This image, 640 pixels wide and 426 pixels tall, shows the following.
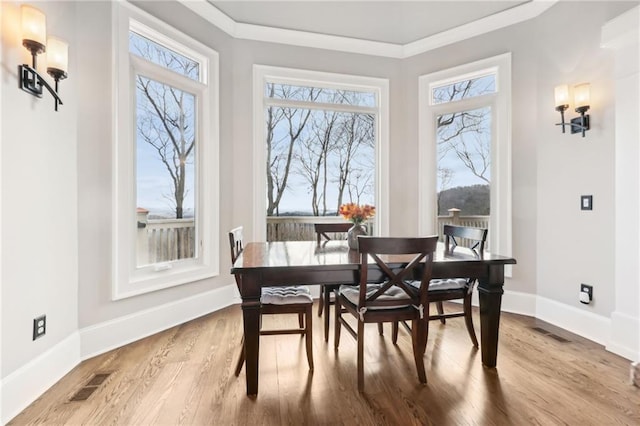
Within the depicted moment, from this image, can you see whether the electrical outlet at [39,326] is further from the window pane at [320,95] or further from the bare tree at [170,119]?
the window pane at [320,95]

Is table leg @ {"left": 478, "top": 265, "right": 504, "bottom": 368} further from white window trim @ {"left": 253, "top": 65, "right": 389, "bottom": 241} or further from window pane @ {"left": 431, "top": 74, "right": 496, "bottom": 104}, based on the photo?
window pane @ {"left": 431, "top": 74, "right": 496, "bottom": 104}

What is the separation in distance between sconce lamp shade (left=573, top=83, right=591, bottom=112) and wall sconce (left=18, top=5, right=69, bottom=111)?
3.77 metres

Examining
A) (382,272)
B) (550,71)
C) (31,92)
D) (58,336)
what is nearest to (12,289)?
(58,336)

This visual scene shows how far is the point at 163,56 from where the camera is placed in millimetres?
3029

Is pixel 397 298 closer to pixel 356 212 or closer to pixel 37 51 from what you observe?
pixel 356 212

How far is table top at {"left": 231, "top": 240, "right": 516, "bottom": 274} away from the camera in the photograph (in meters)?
1.91

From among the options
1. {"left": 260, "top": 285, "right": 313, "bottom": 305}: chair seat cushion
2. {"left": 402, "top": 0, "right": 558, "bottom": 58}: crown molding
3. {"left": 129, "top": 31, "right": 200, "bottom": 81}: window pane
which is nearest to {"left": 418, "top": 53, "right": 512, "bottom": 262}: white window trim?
{"left": 402, "top": 0, "right": 558, "bottom": 58}: crown molding

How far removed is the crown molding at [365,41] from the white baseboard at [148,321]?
2.84 m

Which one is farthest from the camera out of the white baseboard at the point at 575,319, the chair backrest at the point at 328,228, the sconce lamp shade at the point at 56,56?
the chair backrest at the point at 328,228

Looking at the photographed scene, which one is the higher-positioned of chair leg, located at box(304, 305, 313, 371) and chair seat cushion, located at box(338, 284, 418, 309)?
chair seat cushion, located at box(338, 284, 418, 309)

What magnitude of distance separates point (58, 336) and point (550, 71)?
4.56 m

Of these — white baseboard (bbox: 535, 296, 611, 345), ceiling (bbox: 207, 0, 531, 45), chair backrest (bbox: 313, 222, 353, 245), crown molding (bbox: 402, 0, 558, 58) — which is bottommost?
white baseboard (bbox: 535, 296, 611, 345)

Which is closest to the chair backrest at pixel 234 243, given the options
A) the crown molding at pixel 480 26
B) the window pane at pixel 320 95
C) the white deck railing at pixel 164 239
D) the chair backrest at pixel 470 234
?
the white deck railing at pixel 164 239

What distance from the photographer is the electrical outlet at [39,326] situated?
6.13ft
